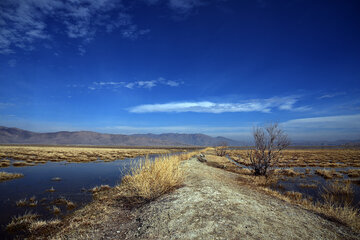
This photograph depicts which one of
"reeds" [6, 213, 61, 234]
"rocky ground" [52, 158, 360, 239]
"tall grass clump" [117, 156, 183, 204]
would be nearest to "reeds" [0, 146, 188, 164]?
"tall grass clump" [117, 156, 183, 204]

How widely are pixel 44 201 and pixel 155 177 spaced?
6224 mm

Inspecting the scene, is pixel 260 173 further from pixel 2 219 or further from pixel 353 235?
pixel 2 219

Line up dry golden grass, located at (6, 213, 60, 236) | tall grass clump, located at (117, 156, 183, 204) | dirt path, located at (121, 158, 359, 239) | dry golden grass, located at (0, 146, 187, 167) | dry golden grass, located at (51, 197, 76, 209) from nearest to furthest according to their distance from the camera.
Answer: dirt path, located at (121, 158, 359, 239), dry golden grass, located at (6, 213, 60, 236), tall grass clump, located at (117, 156, 183, 204), dry golden grass, located at (51, 197, 76, 209), dry golden grass, located at (0, 146, 187, 167)

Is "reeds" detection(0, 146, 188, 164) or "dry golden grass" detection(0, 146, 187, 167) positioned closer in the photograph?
"reeds" detection(0, 146, 188, 164)

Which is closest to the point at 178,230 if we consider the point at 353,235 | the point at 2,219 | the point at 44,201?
the point at 353,235

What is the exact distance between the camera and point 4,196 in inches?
370

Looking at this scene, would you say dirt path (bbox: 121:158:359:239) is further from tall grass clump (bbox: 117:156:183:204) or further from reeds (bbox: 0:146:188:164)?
reeds (bbox: 0:146:188:164)

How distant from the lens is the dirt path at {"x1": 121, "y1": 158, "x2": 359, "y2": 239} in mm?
4188

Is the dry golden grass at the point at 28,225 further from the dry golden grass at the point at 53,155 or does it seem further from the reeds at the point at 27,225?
the dry golden grass at the point at 53,155

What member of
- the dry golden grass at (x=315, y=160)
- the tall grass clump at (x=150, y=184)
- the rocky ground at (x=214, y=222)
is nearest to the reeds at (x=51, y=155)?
the tall grass clump at (x=150, y=184)

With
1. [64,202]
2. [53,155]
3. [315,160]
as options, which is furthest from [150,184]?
[53,155]

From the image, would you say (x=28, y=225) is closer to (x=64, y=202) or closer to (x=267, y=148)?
(x=64, y=202)

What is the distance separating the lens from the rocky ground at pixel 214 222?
13.8ft

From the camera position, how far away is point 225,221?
4.60m
